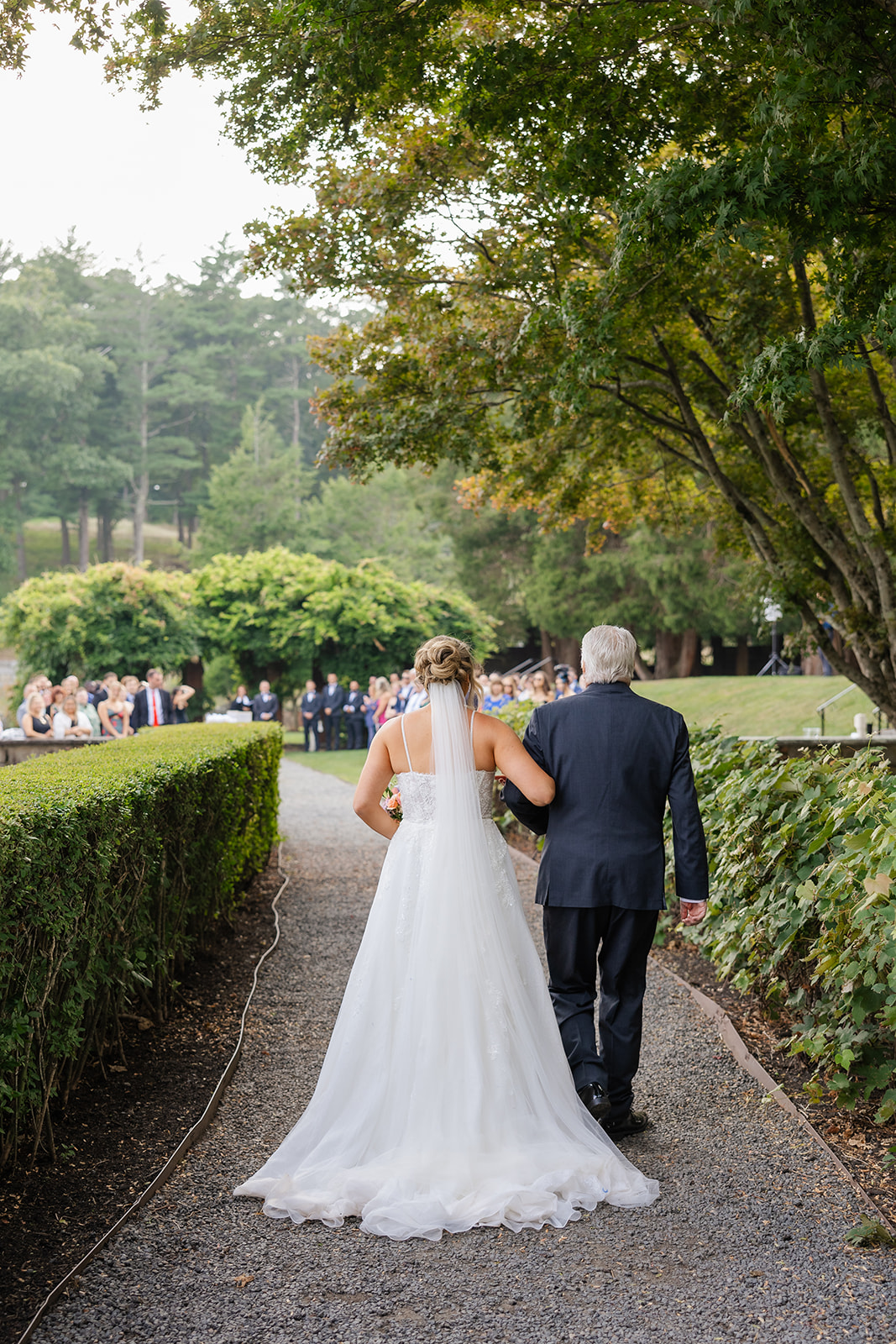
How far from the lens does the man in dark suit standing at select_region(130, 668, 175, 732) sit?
18.2m

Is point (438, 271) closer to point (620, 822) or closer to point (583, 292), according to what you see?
point (583, 292)

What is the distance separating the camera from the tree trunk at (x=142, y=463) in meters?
59.5

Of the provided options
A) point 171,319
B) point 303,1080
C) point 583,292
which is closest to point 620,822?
point 303,1080

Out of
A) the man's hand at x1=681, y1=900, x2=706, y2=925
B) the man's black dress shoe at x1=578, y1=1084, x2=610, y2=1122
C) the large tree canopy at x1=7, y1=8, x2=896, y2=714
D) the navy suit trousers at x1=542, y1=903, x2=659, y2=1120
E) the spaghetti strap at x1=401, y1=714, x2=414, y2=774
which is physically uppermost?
the large tree canopy at x1=7, y1=8, x2=896, y2=714

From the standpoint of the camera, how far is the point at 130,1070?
4.93 m

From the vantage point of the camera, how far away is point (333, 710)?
29.0m

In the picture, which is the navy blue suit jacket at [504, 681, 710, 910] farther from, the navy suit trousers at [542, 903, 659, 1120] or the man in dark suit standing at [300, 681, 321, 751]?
the man in dark suit standing at [300, 681, 321, 751]

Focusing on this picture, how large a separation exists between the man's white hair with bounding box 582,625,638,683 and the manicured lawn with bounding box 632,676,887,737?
16317 mm

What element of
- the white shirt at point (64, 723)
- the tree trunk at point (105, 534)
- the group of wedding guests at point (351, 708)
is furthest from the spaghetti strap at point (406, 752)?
the tree trunk at point (105, 534)

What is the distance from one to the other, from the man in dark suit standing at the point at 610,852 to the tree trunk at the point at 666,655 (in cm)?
3320

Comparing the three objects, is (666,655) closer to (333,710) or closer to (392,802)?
(333,710)

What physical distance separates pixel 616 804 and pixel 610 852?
180 mm

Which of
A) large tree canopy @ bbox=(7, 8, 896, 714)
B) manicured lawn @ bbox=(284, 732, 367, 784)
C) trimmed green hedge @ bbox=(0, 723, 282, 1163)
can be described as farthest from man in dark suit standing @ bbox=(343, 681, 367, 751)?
trimmed green hedge @ bbox=(0, 723, 282, 1163)

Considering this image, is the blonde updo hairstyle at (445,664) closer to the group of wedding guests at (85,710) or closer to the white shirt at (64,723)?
the group of wedding guests at (85,710)
